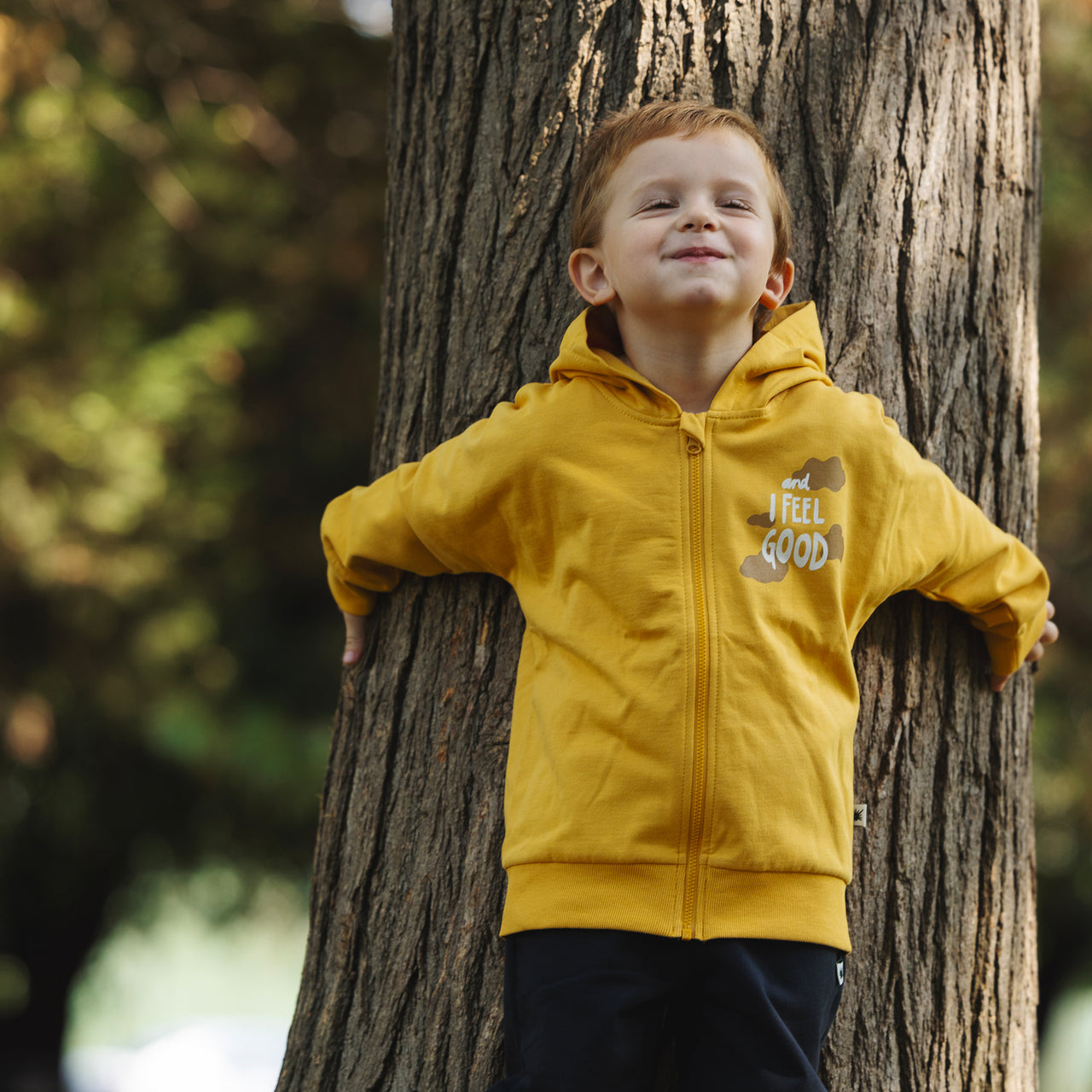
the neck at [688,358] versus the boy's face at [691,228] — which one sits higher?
the boy's face at [691,228]

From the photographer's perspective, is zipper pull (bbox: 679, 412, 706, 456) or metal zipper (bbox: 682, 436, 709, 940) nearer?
metal zipper (bbox: 682, 436, 709, 940)

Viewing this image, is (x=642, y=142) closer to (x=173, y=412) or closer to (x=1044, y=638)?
(x=1044, y=638)

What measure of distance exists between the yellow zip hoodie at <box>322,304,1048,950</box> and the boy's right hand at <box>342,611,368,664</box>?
13.5 inches

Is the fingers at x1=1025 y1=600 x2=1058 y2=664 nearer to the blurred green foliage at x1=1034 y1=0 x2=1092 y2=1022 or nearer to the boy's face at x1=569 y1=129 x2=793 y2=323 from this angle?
the boy's face at x1=569 y1=129 x2=793 y2=323

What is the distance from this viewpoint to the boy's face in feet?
5.91

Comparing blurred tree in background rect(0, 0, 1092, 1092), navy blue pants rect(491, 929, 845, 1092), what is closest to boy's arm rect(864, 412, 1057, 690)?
navy blue pants rect(491, 929, 845, 1092)

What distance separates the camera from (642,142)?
1.90 metres

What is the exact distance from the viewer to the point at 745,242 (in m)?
1.83

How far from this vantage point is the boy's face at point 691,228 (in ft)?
5.91

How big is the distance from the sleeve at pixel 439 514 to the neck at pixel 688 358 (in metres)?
0.24

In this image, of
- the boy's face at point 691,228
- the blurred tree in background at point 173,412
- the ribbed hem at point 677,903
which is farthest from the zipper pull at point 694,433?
the blurred tree in background at point 173,412

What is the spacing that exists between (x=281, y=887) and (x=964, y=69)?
20.1 feet

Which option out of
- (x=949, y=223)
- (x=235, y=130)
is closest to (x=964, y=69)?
(x=949, y=223)

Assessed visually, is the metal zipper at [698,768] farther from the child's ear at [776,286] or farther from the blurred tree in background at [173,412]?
the blurred tree in background at [173,412]
